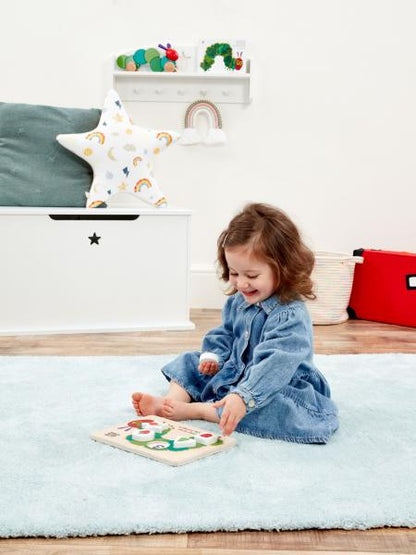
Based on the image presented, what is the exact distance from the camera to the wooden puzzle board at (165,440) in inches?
43.8

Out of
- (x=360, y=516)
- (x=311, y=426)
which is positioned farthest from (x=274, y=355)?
(x=360, y=516)

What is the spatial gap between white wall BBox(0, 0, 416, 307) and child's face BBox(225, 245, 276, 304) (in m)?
1.45

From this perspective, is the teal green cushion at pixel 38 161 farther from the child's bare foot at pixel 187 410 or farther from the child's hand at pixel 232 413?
the child's hand at pixel 232 413

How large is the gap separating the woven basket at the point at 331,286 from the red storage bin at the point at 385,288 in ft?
0.29

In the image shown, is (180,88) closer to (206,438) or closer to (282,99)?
(282,99)

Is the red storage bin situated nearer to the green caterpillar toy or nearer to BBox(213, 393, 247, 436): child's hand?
the green caterpillar toy

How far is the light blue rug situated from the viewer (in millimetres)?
909

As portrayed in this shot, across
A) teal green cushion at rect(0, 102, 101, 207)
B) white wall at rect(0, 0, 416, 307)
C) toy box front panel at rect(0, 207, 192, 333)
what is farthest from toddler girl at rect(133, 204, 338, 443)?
white wall at rect(0, 0, 416, 307)

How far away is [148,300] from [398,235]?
3.57 feet

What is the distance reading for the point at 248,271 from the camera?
4.15ft

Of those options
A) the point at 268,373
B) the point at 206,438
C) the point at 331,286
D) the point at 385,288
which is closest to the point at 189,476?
the point at 206,438

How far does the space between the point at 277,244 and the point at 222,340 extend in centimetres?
25

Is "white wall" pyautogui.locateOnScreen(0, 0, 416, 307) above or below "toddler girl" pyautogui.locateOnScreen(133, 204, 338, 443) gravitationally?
above

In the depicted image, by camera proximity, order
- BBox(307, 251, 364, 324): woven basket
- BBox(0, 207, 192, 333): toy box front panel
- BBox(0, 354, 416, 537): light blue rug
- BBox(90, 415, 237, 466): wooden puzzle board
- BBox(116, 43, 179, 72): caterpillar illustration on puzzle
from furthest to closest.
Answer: BBox(116, 43, 179, 72): caterpillar illustration on puzzle → BBox(307, 251, 364, 324): woven basket → BBox(0, 207, 192, 333): toy box front panel → BBox(90, 415, 237, 466): wooden puzzle board → BBox(0, 354, 416, 537): light blue rug
